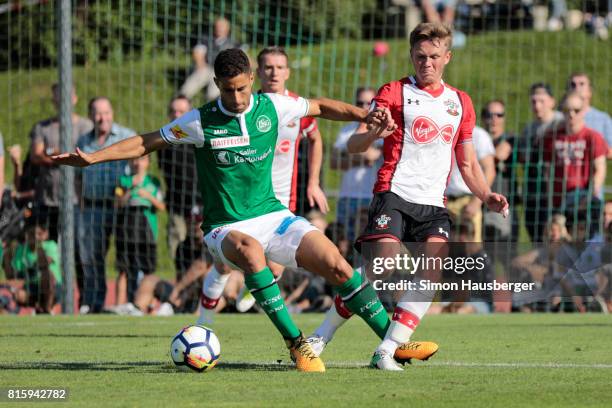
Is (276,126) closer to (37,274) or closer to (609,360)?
(609,360)

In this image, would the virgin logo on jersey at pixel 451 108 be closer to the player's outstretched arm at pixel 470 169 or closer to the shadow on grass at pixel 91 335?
the player's outstretched arm at pixel 470 169

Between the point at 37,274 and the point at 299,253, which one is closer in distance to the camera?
the point at 299,253

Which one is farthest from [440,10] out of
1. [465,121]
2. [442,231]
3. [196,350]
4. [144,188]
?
[196,350]

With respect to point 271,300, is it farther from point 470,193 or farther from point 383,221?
point 470,193

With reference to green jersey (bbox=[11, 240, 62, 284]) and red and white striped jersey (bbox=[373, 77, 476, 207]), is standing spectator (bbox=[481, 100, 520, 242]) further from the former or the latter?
red and white striped jersey (bbox=[373, 77, 476, 207])

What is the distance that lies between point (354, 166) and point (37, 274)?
4.05 meters

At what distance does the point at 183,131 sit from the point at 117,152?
0.43 metres

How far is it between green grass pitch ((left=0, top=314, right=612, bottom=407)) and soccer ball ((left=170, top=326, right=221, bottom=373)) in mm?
82

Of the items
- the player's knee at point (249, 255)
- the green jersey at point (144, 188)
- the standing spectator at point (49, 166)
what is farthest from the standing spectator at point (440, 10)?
the player's knee at point (249, 255)

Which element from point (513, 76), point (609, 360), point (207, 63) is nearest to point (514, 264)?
point (207, 63)

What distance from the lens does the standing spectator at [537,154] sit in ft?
47.4

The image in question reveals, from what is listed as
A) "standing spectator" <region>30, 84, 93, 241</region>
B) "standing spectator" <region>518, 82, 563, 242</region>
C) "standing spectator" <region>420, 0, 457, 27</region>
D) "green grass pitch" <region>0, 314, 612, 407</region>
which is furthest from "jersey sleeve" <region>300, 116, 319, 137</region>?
"standing spectator" <region>420, 0, 457, 27</region>

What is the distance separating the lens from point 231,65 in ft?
23.8

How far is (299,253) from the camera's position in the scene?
288 inches
